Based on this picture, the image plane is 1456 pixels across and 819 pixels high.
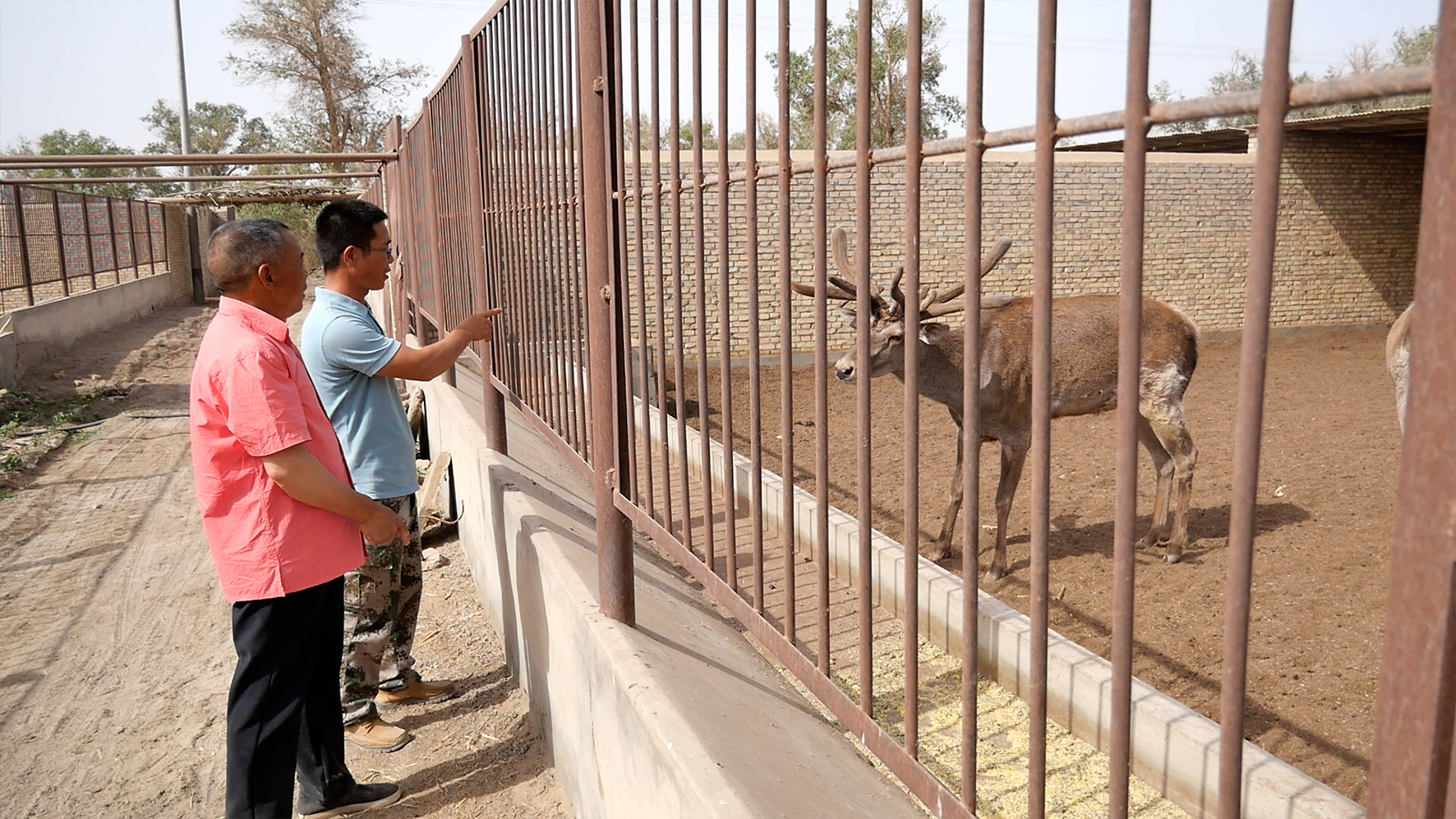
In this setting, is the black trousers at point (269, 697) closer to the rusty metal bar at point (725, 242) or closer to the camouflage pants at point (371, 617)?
the camouflage pants at point (371, 617)

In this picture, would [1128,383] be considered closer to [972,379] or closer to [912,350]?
[972,379]

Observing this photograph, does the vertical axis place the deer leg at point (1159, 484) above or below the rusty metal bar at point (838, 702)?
below

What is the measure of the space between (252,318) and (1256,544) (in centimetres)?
559

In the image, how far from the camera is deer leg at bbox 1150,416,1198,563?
584cm

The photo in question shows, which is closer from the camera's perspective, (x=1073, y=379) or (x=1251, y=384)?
(x=1251, y=384)

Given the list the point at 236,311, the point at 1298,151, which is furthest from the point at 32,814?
the point at 1298,151

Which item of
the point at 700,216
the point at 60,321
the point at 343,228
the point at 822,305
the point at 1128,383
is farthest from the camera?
the point at 60,321

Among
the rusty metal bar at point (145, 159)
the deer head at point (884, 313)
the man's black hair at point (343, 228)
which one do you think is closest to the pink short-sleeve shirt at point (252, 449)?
the man's black hair at point (343, 228)

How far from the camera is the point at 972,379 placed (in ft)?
4.29

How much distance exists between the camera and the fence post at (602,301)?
2.55m

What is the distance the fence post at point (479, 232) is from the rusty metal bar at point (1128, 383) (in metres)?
3.73

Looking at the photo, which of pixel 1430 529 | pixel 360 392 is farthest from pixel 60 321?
pixel 1430 529

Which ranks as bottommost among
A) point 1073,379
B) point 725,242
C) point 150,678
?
point 150,678

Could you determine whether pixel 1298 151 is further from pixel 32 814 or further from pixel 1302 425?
pixel 32 814
